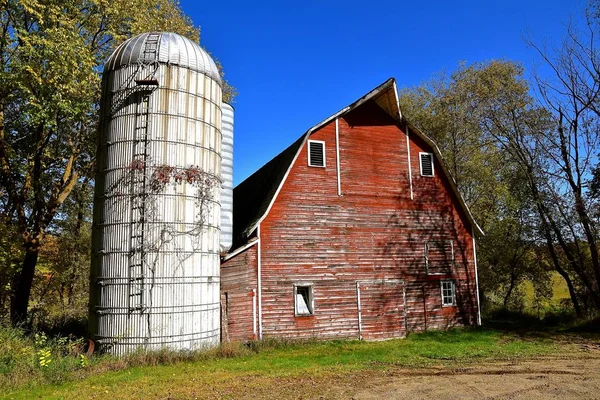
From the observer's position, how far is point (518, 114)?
75.4 ft

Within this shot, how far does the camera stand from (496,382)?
9070 millimetres

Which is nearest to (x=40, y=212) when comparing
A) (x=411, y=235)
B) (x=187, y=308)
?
(x=187, y=308)

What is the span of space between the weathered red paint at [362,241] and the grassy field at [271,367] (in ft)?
3.55

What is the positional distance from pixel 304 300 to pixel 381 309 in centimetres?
314

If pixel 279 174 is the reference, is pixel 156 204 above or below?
below

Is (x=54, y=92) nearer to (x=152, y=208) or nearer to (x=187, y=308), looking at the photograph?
(x=152, y=208)

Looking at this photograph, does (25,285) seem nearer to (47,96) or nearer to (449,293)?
(47,96)

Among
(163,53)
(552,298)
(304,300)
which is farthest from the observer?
(552,298)

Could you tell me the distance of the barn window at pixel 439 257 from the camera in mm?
17734

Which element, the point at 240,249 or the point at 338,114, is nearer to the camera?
the point at 240,249

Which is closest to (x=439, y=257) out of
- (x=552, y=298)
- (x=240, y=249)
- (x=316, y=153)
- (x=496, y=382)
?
(x=316, y=153)

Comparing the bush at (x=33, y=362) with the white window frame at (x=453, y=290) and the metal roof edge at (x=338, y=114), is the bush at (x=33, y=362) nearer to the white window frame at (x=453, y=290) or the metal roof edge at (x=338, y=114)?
the metal roof edge at (x=338, y=114)

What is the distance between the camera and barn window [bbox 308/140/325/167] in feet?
53.8

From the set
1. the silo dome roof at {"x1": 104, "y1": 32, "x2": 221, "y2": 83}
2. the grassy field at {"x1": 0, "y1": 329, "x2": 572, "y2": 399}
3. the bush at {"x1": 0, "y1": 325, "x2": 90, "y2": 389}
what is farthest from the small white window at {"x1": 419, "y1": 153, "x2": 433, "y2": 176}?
the bush at {"x1": 0, "y1": 325, "x2": 90, "y2": 389}
